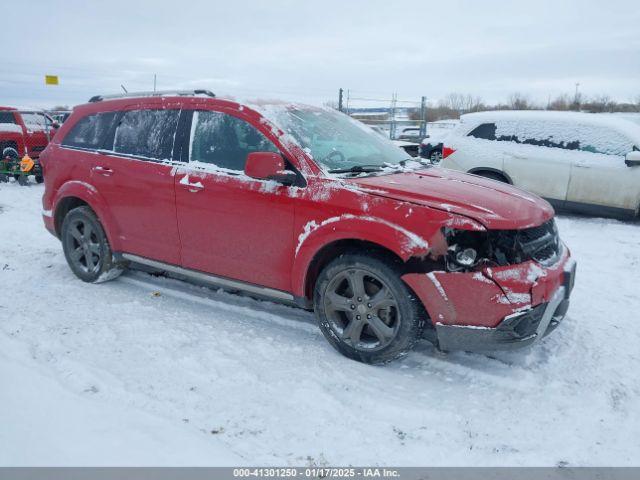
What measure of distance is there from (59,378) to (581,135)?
7858 mm

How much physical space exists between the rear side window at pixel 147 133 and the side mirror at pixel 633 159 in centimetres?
658

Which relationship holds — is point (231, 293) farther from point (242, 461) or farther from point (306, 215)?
→ point (242, 461)

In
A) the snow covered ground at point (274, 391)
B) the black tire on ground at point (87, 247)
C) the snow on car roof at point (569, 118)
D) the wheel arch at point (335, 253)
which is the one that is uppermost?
the snow on car roof at point (569, 118)

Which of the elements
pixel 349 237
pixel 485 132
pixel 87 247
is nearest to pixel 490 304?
pixel 349 237

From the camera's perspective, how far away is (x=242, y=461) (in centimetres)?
243

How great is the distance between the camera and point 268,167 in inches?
134

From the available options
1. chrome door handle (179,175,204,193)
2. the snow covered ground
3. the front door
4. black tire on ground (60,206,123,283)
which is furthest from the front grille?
black tire on ground (60,206,123,283)

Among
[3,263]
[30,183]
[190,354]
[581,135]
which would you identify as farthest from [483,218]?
[30,183]

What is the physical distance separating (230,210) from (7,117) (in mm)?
12082

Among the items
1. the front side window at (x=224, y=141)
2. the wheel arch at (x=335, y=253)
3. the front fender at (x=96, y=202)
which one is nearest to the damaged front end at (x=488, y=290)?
the wheel arch at (x=335, y=253)

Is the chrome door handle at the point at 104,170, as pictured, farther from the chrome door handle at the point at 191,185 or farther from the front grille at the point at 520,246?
the front grille at the point at 520,246

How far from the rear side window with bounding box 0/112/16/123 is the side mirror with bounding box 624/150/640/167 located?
1371 cm

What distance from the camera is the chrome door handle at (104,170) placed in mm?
4527

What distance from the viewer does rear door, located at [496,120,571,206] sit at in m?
7.89
